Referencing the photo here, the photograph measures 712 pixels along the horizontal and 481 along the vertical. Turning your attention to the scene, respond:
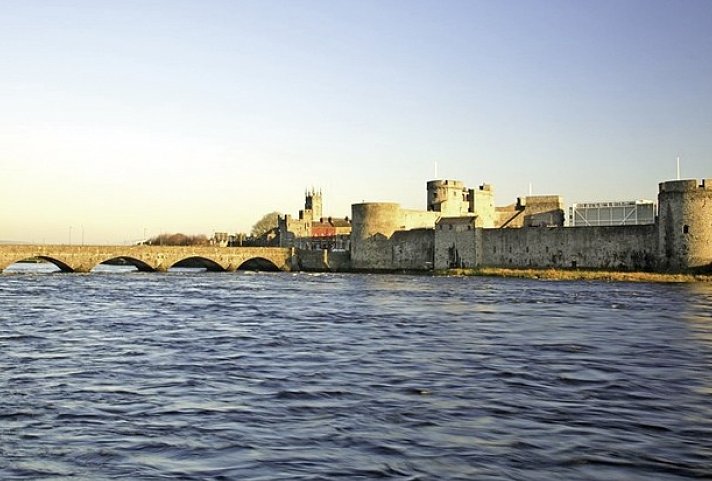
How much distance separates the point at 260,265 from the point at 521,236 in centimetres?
2996

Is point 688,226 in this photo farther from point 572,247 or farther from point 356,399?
point 356,399

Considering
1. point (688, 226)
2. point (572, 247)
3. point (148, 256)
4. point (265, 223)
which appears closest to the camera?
point (688, 226)

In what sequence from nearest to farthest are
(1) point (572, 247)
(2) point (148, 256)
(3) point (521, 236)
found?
(1) point (572, 247) < (3) point (521, 236) < (2) point (148, 256)

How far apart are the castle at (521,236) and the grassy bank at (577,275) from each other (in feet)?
3.81

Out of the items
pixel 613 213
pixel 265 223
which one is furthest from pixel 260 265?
pixel 265 223

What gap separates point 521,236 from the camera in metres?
53.1

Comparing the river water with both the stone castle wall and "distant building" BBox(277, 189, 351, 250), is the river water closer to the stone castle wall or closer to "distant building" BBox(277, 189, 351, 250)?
the stone castle wall

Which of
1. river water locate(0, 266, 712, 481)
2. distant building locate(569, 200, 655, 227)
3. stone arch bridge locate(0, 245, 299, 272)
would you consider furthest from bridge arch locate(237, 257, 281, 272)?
river water locate(0, 266, 712, 481)

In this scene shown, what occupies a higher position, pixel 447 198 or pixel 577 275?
pixel 447 198

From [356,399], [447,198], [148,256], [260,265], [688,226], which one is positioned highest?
[447,198]

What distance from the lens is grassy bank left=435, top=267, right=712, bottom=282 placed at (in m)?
41.6

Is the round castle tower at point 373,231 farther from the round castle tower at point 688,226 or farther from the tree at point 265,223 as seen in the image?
the tree at point 265,223

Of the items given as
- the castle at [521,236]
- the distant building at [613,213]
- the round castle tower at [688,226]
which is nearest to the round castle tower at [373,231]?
the castle at [521,236]

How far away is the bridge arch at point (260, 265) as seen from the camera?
69.8 meters
